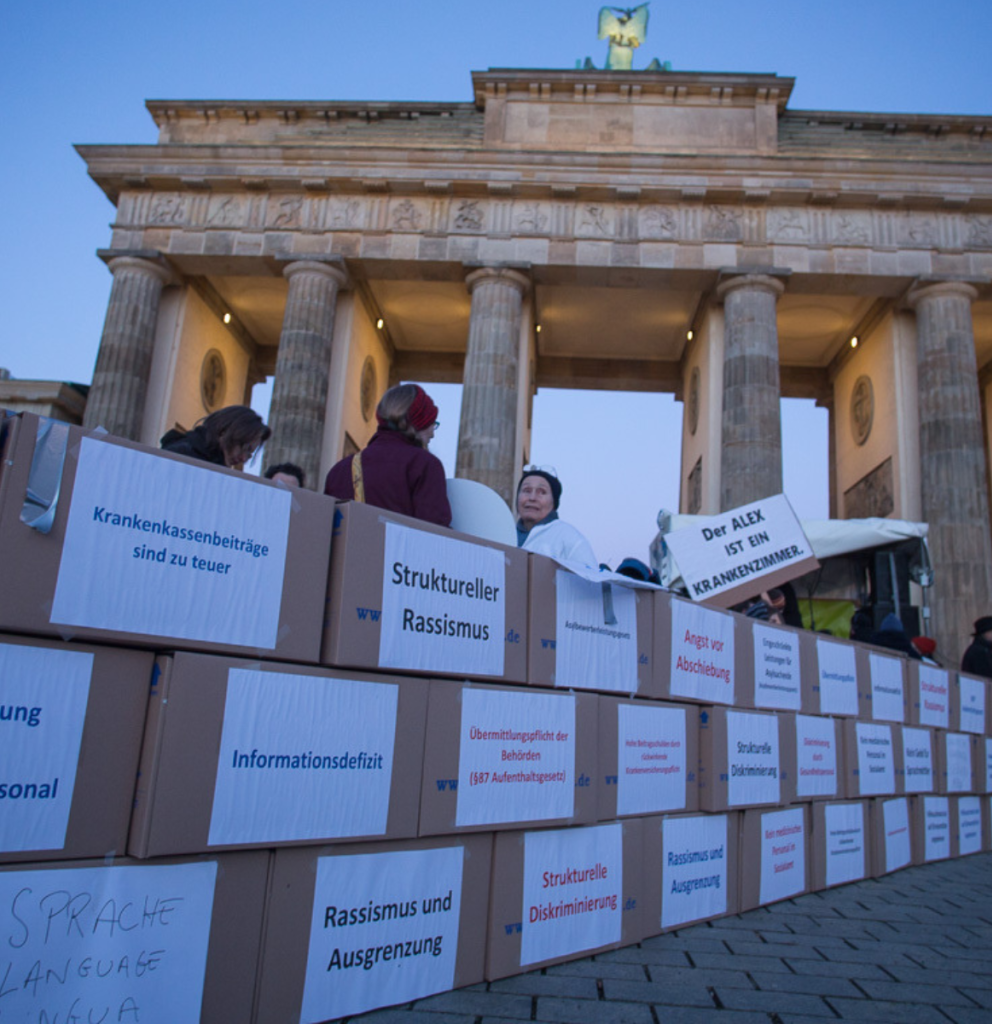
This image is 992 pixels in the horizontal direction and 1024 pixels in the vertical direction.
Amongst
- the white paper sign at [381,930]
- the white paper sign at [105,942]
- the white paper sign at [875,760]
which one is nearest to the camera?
the white paper sign at [105,942]

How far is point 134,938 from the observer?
231cm

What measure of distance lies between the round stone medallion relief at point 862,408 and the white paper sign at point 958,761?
15.8 m

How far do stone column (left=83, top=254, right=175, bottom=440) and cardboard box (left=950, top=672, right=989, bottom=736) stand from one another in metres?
16.9

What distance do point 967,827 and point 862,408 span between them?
17.0 metres

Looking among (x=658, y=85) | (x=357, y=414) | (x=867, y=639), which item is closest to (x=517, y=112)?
(x=658, y=85)

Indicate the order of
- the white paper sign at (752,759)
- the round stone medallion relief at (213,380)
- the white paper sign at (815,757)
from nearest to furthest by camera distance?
the white paper sign at (752,759) → the white paper sign at (815,757) → the round stone medallion relief at (213,380)

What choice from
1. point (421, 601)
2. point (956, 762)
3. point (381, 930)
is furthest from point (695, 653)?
point (956, 762)

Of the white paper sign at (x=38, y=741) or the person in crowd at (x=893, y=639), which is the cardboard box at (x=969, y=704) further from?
the white paper sign at (x=38, y=741)

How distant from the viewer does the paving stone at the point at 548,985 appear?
128 inches

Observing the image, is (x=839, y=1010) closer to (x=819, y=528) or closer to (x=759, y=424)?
(x=819, y=528)

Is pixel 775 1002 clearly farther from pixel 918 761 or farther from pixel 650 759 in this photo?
pixel 918 761

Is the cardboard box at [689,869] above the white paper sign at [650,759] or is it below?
below

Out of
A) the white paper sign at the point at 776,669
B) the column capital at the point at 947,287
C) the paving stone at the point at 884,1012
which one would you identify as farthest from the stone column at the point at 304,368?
the paving stone at the point at 884,1012

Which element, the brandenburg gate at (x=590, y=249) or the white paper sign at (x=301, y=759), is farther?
the brandenburg gate at (x=590, y=249)
